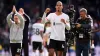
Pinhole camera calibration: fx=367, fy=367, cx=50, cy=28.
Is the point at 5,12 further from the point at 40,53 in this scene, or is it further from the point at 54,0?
the point at 40,53

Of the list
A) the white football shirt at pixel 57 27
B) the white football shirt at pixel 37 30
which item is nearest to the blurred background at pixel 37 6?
the white football shirt at pixel 37 30

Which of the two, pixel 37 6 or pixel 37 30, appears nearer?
pixel 37 30

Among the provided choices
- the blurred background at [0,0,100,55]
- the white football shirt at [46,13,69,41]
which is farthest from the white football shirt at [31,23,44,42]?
the blurred background at [0,0,100,55]

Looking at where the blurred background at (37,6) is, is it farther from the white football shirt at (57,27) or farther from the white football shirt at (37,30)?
Answer: the white football shirt at (57,27)

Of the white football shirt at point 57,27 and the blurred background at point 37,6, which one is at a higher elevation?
the blurred background at point 37,6

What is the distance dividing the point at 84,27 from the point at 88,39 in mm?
392

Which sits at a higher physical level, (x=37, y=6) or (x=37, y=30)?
(x=37, y=6)

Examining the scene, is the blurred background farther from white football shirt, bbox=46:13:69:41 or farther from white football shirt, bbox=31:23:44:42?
white football shirt, bbox=46:13:69:41

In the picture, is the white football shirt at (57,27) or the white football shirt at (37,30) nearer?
the white football shirt at (57,27)

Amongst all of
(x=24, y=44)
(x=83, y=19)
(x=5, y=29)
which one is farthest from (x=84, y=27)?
(x=5, y=29)

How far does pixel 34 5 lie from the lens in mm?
28297

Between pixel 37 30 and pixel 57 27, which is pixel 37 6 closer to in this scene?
pixel 37 30

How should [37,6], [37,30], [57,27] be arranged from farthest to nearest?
[37,6] < [37,30] < [57,27]

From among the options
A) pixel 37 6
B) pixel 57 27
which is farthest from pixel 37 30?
pixel 37 6
